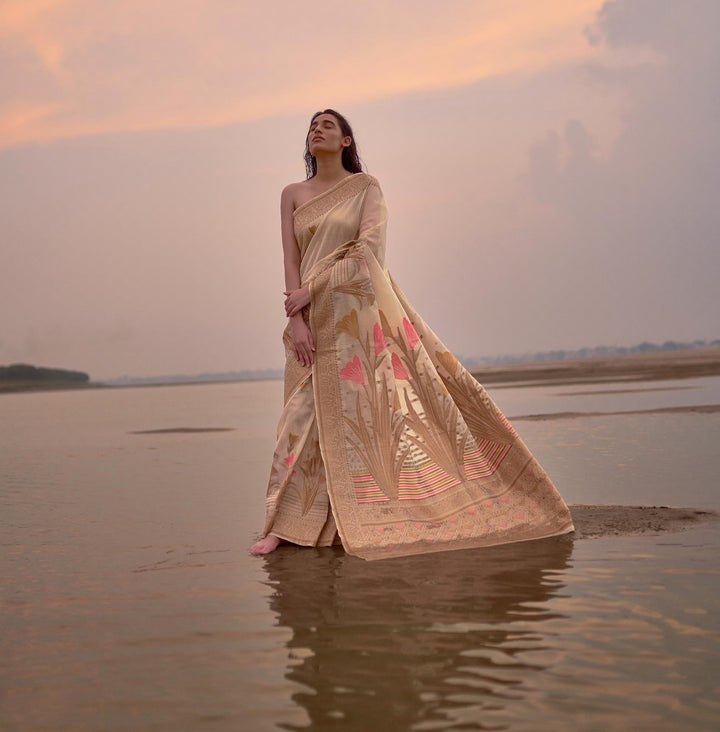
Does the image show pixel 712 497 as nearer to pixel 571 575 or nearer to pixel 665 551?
pixel 665 551

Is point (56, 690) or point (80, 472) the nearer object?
point (56, 690)

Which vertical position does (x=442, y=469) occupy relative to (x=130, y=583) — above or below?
above

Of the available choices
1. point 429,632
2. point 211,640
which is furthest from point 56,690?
point 429,632

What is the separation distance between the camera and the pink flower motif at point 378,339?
4.43m

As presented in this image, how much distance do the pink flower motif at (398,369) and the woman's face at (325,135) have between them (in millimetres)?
1142

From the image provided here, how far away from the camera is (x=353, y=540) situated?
13.1ft

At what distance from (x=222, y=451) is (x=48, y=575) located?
6128 millimetres

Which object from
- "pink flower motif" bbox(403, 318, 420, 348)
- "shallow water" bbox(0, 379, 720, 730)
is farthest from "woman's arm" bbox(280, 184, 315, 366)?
"shallow water" bbox(0, 379, 720, 730)

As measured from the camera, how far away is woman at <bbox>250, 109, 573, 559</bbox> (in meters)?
4.18

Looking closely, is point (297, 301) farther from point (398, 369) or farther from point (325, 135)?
point (325, 135)

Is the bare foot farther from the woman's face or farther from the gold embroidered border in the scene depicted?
the woman's face

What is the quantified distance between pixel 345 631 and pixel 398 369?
1.86 metres

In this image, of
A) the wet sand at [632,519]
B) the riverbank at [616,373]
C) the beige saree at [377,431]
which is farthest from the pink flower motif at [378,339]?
the riverbank at [616,373]

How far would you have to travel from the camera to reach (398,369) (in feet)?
14.6
